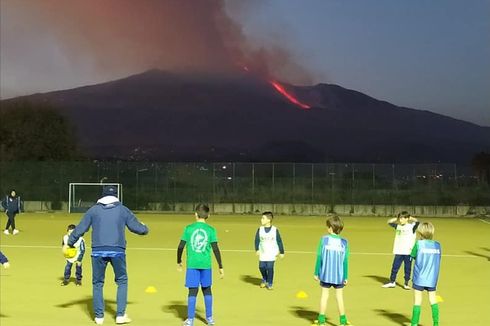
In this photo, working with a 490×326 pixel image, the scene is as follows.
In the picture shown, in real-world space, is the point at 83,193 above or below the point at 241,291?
above

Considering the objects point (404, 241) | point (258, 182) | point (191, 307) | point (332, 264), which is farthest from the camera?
point (258, 182)

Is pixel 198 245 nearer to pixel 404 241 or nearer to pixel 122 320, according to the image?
pixel 122 320

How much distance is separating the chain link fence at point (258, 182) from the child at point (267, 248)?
33.7 m

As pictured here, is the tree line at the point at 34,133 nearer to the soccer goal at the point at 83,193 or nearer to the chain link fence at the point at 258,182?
the chain link fence at the point at 258,182

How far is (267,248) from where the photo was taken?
12.5 m

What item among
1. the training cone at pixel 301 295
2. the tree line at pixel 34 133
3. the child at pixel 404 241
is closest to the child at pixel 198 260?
the training cone at pixel 301 295

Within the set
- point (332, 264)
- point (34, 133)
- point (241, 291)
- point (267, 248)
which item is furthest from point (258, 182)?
point (332, 264)

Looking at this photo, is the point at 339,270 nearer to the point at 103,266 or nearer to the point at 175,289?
the point at 103,266

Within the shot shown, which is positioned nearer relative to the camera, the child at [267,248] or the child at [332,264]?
the child at [332,264]

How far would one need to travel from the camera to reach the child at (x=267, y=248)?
1252 cm

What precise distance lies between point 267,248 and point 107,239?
422 centimetres

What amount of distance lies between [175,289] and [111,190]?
11.7 ft

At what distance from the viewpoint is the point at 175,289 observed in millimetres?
12430

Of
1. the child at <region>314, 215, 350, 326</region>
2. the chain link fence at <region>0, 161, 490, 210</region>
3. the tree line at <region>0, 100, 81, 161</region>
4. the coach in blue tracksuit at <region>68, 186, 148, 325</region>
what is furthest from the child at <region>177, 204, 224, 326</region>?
the tree line at <region>0, 100, 81, 161</region>
